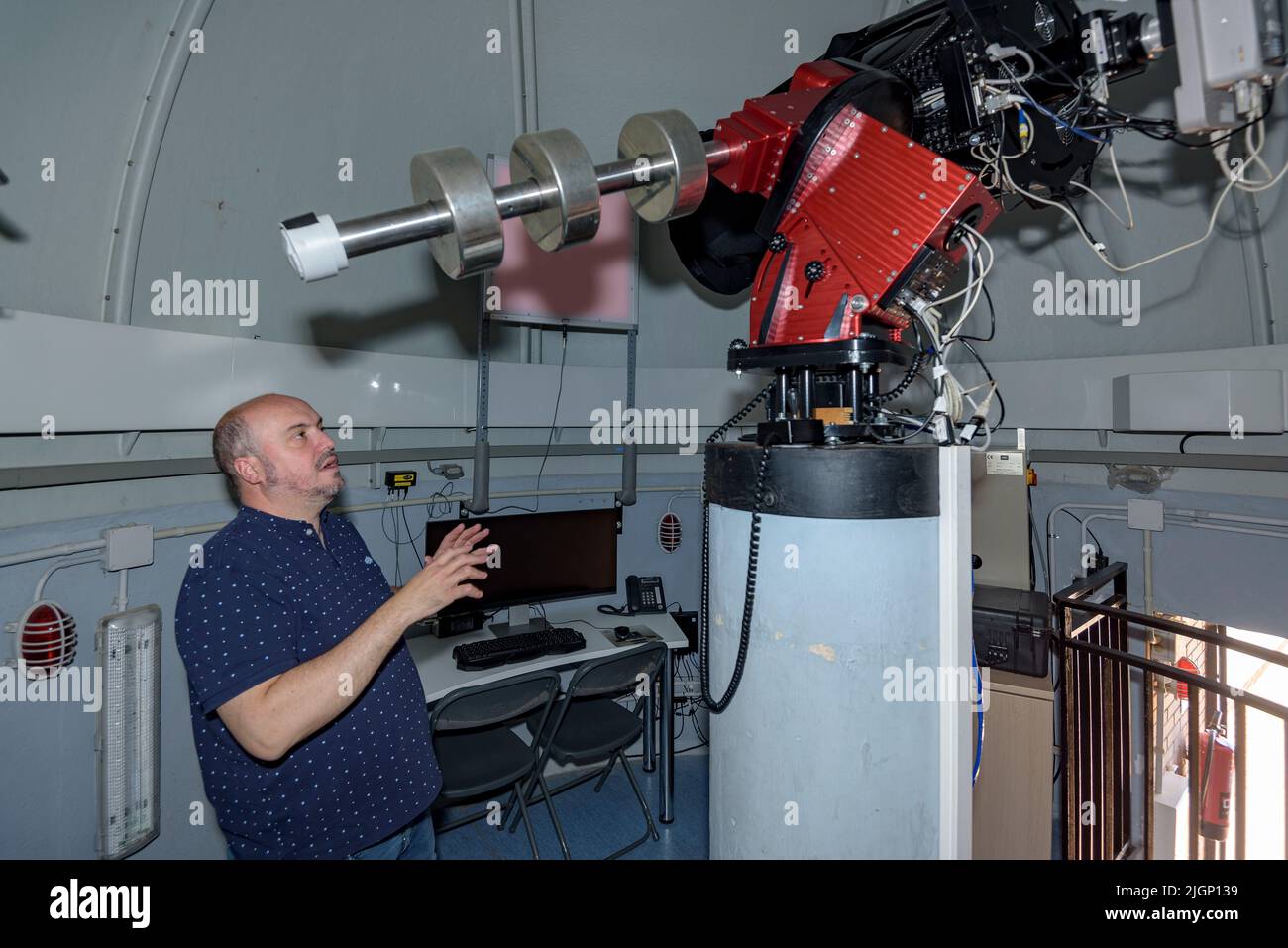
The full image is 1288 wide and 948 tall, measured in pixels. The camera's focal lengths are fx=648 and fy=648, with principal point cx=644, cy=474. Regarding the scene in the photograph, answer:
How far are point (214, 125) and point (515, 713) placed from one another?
2215 millimetres

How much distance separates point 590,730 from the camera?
113 inches

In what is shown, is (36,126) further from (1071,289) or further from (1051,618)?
(1071,289)

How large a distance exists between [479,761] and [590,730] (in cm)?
51

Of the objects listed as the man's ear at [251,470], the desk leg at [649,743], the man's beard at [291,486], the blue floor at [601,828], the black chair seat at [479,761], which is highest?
the man's ear at [251,470]

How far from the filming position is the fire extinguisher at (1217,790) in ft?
8.02

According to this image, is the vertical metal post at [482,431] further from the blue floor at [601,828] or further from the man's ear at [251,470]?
the blue floor at [601,828]

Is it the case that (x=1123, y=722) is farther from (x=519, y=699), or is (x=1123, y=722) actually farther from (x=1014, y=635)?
(x=519, y=699)

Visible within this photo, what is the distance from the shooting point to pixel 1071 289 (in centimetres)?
271

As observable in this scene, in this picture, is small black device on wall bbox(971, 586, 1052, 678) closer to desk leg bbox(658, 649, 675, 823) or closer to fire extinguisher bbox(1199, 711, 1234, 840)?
fire extinguisher bbox(1199, 711, 1234, 840)

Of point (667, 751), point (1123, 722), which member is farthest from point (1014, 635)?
point (667, 751)

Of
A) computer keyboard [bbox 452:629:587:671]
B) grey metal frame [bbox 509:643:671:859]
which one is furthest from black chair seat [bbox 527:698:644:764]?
computer keyboard [bbox 452:629:587:671]

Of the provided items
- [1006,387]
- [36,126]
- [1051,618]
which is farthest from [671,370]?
[36,126]

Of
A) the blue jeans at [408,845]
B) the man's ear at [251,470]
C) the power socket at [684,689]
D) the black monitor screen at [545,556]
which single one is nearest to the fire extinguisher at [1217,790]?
the power socket at [684,689]

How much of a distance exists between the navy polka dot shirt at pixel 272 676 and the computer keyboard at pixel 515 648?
1.07 metres
